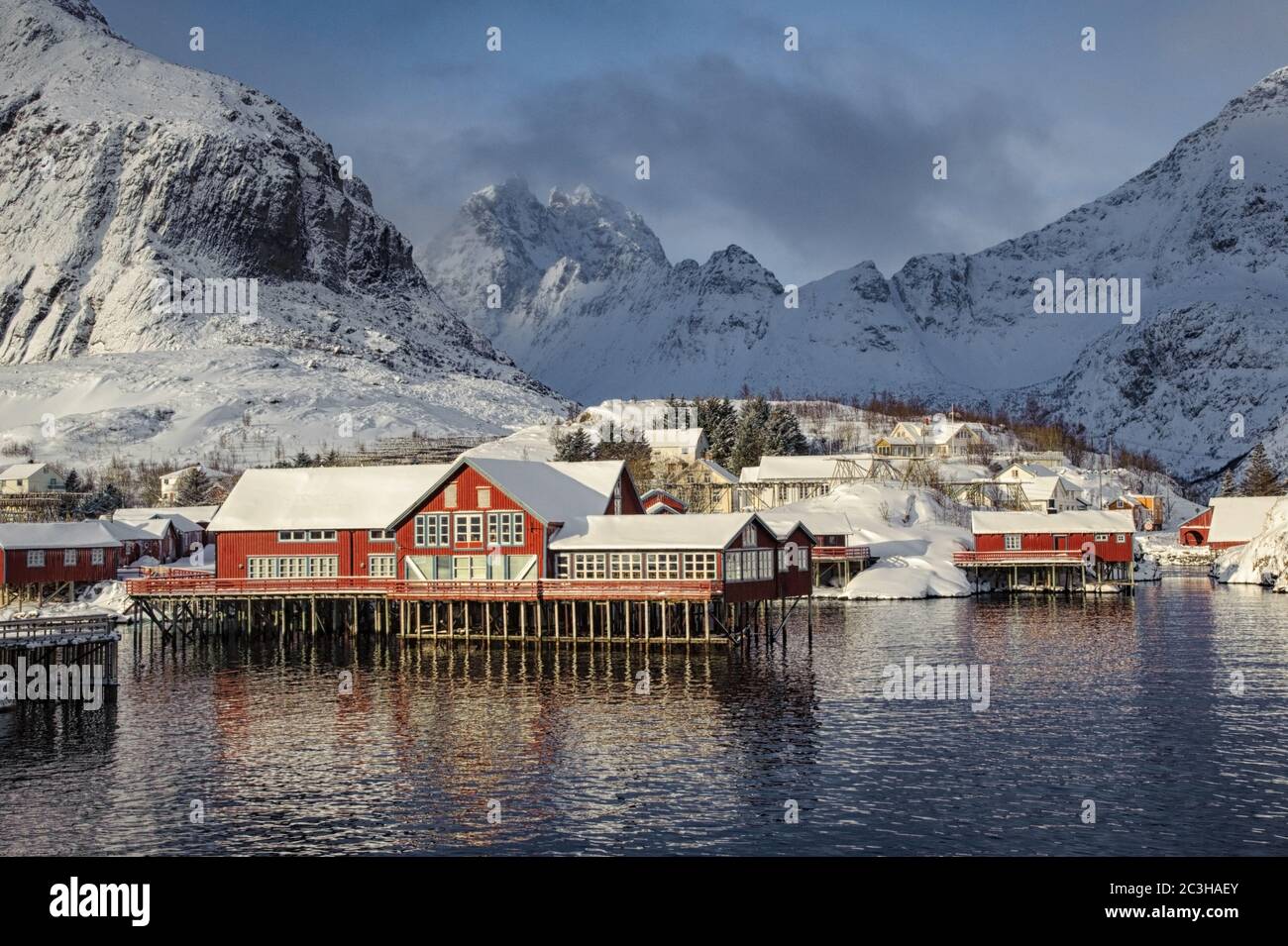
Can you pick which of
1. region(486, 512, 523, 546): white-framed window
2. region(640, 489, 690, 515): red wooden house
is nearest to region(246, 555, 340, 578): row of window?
region(486, 512, 523, 546): white-framed window

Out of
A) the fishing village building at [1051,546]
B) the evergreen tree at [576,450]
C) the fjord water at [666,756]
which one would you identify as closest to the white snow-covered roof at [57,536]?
the fjord water at [666,756]

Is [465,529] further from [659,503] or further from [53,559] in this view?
[53,559]

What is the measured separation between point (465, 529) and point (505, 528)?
2.62 meters

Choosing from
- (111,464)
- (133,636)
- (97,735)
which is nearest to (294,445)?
(111,464)

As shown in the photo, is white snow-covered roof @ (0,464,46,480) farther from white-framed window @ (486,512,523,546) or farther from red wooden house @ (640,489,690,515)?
white-framed window @ (486,512,523,546)

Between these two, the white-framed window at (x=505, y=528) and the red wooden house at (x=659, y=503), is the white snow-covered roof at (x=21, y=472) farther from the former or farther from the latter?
the white-framed window at (x=505, y=528)

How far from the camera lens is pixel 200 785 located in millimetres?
37094

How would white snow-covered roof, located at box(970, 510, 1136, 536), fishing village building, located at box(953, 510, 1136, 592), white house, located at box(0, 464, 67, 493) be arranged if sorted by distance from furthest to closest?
white house, located at box(0, 464, 67, 493) < white snow-covered roof, located at box(970, 510, 1136, 536) < fishing village building, located at box(953, 510, 1136, 592)

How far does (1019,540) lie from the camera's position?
330ft

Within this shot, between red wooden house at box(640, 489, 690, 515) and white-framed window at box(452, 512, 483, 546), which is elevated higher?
red wooden house at box(640, 489, 690, 515)

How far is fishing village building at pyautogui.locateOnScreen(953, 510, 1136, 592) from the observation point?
328ft

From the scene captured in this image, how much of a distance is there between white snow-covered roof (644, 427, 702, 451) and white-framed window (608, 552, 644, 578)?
8933cm
